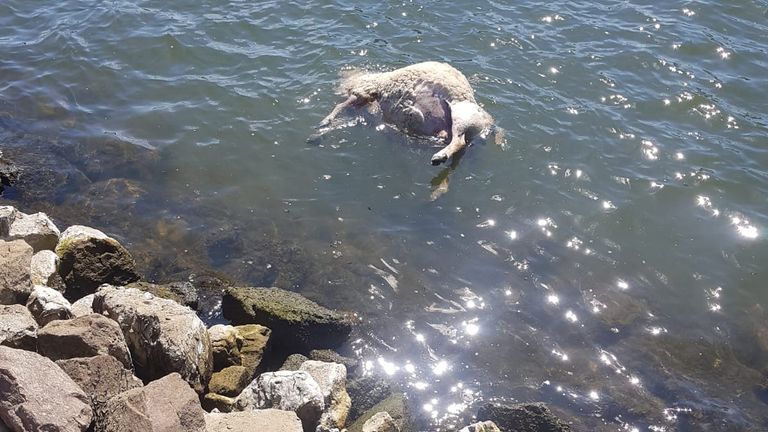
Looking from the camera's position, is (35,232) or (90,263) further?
(35,232)

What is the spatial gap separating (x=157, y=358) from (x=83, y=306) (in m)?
1.38

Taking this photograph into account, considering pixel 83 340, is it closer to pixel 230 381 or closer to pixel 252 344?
pixel 230 381

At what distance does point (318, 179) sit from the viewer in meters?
11.1

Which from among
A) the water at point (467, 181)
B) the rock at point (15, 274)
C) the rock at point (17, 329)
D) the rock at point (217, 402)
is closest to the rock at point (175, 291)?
the water at point (467, 181)

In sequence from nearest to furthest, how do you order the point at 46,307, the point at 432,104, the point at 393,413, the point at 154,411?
the point at 154,411, the point at 46,307, the point at 393,413, the point at 432,104

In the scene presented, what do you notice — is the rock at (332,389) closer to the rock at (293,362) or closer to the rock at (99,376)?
the rock at (293,362)

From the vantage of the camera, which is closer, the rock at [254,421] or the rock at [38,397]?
the rock at [38,397]

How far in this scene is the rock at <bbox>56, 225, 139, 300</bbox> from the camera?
27.3 feet

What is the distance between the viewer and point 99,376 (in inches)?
226

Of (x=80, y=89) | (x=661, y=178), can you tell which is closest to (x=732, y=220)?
(x=661, y=178)

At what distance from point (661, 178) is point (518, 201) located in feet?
8.24

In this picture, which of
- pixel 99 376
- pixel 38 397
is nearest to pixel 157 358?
pixel 99 376

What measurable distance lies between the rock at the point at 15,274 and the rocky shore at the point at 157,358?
0.02 meters

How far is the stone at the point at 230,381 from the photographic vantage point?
23.5 ft
